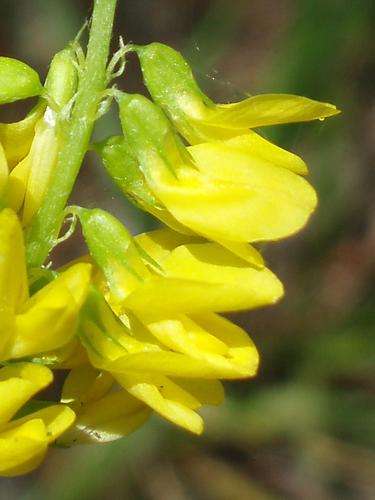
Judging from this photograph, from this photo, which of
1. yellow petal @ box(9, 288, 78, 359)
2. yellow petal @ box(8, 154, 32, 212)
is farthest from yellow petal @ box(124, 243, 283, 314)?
yellow petal @ box(8, 154, 32, 212)

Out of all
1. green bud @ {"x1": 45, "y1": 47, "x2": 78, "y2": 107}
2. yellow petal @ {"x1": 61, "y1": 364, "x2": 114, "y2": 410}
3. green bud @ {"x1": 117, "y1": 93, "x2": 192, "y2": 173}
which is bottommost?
yellow petal @ {"x1": 61, "y1": 364, "x2": 114, "y2": 410}

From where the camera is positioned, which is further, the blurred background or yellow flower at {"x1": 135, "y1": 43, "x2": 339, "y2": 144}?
the blurred background

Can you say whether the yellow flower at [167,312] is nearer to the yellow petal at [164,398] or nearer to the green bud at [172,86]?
the yellow petal at [164,398]

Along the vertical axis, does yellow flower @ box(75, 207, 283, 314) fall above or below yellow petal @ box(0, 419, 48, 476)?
above

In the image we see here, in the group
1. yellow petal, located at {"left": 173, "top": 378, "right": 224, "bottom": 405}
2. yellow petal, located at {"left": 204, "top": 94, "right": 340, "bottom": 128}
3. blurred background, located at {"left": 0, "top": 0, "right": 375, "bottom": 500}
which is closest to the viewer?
yellow petal, located at {"left": 204, "top": 94, "right": 340, "bottom": 128}

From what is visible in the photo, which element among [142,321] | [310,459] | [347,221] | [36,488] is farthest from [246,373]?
[347,221]

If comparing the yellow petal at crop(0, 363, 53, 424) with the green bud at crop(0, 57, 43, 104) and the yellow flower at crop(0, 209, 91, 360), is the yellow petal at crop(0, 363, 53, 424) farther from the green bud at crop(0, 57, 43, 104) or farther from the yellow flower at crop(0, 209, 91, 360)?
the green bud at crop(0, 57, 43, 104)

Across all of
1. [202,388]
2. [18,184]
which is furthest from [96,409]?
[18,184]

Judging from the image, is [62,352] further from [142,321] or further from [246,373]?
[246,373]
